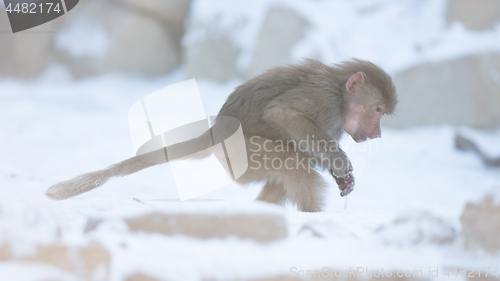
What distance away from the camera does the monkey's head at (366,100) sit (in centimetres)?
223

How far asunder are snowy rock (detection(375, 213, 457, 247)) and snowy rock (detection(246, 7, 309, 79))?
3932 mm

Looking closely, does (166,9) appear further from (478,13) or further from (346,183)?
(346,183)

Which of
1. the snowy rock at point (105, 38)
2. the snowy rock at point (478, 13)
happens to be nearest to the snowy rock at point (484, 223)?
the snowy rock at point (478, 13)

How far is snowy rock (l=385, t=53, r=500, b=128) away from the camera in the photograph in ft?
15.6

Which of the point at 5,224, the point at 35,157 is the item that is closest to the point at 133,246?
the point at 5,224

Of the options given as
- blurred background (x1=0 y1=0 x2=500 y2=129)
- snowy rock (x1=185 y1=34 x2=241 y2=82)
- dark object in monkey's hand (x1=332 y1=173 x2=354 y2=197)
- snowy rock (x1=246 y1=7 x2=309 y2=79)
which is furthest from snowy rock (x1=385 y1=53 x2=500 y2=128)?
dark object in monkey's hand (x1=332 y1=173 x2=354 y2=197)

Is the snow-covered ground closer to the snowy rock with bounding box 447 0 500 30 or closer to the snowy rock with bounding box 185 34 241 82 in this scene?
the snowy rock with bounding box 185 34 241 82

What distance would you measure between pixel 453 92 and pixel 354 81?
3.22 m

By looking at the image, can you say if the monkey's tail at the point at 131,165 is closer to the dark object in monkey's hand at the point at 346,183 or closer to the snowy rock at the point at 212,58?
the dark object in monkey's hand at the point at 346,183

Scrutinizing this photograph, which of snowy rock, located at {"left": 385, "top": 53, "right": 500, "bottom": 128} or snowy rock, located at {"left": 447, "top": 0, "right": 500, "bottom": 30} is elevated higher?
snowy rock, located at {"left": 447, "top": 0, "right": 500, "bottom": 30}

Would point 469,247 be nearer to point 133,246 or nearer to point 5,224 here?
point 133,246

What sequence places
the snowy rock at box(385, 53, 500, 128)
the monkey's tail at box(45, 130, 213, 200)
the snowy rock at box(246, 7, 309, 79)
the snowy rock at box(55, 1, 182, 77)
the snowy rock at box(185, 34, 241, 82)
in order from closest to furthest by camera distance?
the monkey's tail at box(45, 130, 213, 200), the snowy rock at box(385, 53, 500, 128), the snowy rock at box(246, 7, 309, 79), the snowy rock at box(185, 34, 241, 82), the snowy rock at box(55, 1, 182, 77)

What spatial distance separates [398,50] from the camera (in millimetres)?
5059

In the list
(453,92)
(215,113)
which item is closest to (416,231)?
(215,113)
